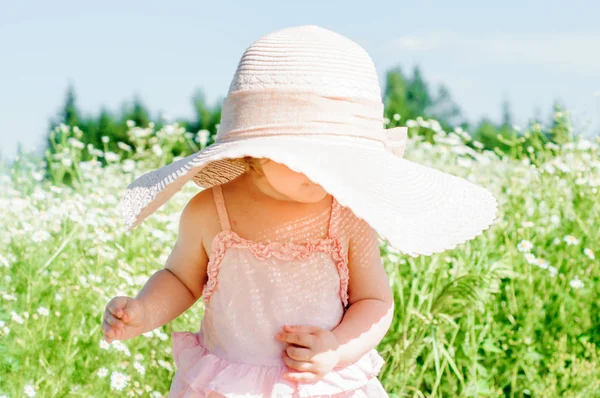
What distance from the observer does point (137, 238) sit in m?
3.73

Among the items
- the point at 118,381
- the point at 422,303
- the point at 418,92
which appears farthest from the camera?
the point at 418,92

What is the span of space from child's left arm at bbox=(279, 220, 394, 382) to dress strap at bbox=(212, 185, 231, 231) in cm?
27

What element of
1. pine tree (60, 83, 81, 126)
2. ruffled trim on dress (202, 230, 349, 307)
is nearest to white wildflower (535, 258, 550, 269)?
ruffled trim on dress (202, 230, 349, 307)

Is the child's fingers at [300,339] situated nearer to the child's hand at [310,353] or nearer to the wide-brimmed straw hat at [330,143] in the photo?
the child's hand at [310,353]

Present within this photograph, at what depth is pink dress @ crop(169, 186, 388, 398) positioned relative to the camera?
1.81m

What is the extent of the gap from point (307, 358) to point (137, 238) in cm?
211

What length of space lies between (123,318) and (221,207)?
1.08ft

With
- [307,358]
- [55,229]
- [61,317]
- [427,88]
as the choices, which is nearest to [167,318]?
[307,358]

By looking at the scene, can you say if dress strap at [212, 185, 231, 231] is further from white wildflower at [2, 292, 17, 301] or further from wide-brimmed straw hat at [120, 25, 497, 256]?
white wildflower at [2, 292, 17, 301]

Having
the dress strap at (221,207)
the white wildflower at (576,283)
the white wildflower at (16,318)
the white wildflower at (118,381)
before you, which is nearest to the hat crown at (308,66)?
the dress strap at (221,207)

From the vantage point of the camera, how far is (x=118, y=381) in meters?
2.65

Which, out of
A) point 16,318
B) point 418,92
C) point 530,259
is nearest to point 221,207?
point 16,318

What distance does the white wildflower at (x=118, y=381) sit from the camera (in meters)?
2.64

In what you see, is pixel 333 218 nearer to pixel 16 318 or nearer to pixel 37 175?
pixel 16 318
